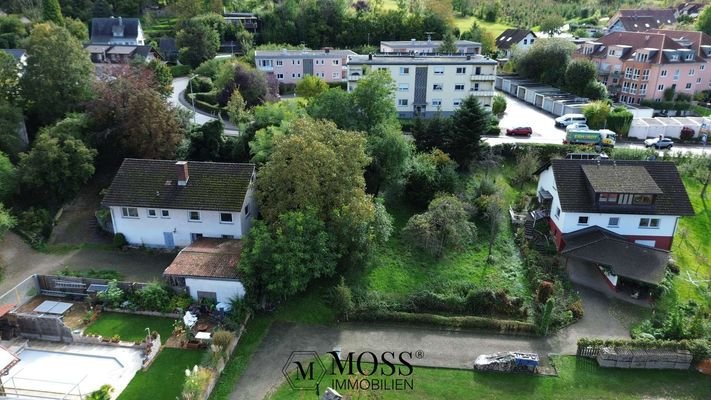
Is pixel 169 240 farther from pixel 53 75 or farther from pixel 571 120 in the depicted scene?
pixel 571 120

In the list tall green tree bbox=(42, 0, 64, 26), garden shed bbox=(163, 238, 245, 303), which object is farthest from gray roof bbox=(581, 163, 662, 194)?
tall green tree bbox=(42, 0, 64, 26)

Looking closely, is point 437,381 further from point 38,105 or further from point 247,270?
point 38,105

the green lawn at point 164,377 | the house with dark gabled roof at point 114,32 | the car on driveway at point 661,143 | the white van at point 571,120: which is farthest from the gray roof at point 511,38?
the green lawn at point 164,377

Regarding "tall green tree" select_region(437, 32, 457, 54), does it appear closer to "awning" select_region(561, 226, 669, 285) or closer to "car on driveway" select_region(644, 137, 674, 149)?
"car on driveway" select_region(644, 137, 674, 149)

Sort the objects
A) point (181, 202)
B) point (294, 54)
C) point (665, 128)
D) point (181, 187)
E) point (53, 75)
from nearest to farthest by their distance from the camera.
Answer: point (181, 202)
point (181, 187)
point (53, 75)
point (665, 128)
point (294, 54)

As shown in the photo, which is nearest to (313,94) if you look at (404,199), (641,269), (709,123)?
(404,199)

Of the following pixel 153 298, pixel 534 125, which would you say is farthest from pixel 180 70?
pixel 153 298
